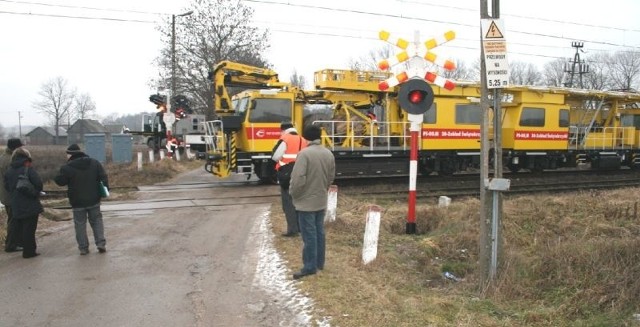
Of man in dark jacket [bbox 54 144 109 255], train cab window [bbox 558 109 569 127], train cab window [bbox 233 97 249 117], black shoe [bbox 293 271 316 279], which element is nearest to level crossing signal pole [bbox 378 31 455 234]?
black shoe [bbox 293 271 316 279]

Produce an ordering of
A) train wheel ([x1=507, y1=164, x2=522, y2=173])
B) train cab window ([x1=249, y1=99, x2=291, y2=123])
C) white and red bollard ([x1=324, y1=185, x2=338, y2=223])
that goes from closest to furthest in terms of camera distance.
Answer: white and red bollard ([x1=324, y1=185, x2=338, y2=223]) → train cab window ([x1=249, y1=99, x2=291, y2=123]) → train wheel ([x1=507, y1=164, x2=522, y2=173])

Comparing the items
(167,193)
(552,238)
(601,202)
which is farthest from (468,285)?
(167,193)

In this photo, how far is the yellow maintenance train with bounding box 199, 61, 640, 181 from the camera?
17.8m

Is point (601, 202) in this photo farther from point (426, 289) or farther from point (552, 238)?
point (426, 289)

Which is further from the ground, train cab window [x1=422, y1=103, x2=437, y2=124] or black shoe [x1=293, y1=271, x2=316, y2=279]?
train cab window [x1=422, y1=103, x2=437, y2=124]

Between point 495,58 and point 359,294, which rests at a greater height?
point 495,58

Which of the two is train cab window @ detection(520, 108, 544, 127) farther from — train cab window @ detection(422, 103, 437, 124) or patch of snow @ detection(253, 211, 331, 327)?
patch of snow @ detection(253, 211, 331, 327)

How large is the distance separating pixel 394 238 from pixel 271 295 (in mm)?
3868

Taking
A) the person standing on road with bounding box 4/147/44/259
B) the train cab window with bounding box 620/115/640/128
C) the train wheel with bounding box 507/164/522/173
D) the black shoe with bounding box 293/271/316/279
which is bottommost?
the black shoe with bounding box 293/271/316/279

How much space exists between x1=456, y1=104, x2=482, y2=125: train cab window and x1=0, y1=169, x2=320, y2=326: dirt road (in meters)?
10.5

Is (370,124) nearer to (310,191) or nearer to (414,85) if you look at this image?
(414,85)

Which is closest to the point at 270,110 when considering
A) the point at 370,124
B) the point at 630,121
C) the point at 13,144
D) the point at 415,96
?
the point at 370,124

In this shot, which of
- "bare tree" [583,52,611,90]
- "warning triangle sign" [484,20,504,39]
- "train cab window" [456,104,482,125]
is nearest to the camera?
"warning triangle sign" [484,20,504,39]

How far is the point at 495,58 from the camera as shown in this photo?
6070mm
